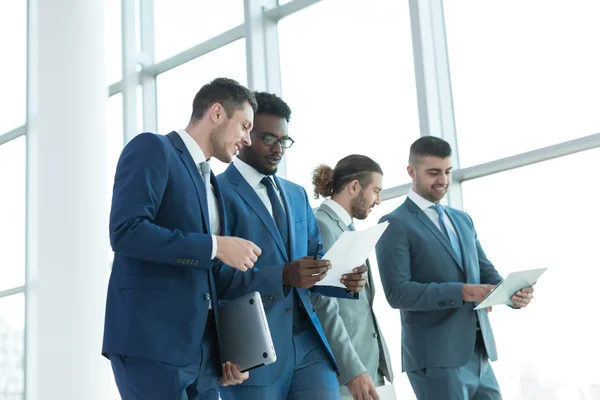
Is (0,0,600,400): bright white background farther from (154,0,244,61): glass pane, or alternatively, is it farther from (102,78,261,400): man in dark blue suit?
(102,78,261,400): man in dark blue suit

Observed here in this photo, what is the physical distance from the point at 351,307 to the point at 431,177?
710 mm

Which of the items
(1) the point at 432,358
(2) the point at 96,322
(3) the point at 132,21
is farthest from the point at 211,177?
(3) the point at 132,21

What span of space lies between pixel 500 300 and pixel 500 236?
4.46 ft

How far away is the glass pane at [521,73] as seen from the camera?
4410 mm

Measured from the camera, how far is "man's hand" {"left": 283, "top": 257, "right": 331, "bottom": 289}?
2.65 meters

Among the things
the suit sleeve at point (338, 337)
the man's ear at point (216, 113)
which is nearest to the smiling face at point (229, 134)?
the man's ear at point (216, 113)

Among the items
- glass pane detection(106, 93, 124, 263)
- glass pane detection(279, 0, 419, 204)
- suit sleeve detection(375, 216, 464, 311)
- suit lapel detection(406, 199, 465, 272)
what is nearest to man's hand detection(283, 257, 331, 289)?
suit sleeve detection(375, 216, 464, 311)

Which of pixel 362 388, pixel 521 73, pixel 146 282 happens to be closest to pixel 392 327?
pixel 521 73

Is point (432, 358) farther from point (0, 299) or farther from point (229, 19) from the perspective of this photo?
point (0, 299)

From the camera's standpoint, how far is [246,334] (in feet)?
8.17

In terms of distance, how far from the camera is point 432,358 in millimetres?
3324

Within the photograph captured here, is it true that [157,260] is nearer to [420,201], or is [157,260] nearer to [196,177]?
[196,177]

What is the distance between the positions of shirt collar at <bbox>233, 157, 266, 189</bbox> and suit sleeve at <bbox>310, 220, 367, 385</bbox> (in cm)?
48

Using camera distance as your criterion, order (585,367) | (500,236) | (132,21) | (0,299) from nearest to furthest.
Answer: (585,367) → (500,236) → (132,21) → (0,299)
